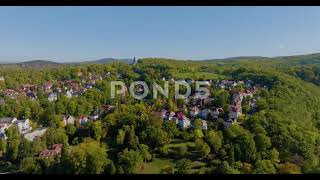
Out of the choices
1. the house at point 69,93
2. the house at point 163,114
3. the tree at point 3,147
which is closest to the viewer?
the tree at point 3,147

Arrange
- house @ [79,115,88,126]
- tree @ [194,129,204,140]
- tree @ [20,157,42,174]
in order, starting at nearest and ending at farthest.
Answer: tree @ [20,157,42,174], tree @ [194,129,204,140], house @ [79,115,88,126]

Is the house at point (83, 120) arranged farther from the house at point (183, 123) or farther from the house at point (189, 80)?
the house at point (189, 80)

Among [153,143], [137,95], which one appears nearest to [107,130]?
[153,143]

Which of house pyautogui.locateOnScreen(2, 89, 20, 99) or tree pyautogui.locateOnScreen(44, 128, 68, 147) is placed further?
house pyautogui.locateOnScreen(2, 89, 20, 99)

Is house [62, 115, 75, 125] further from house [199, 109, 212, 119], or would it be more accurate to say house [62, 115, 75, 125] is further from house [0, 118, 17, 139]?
house [199, 109, 212, 119]

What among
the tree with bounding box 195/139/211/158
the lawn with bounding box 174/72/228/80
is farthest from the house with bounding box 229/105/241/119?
the lawn with bounding box 174/72/228/80

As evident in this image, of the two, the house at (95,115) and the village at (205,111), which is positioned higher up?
the village at (205,111)

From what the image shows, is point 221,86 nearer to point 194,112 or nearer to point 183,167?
point 194,112

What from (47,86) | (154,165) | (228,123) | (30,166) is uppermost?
(47,86)

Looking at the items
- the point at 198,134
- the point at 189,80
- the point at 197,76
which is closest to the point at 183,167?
the point at 198,134

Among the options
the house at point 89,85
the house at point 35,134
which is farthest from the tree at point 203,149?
the house at point 89,85
